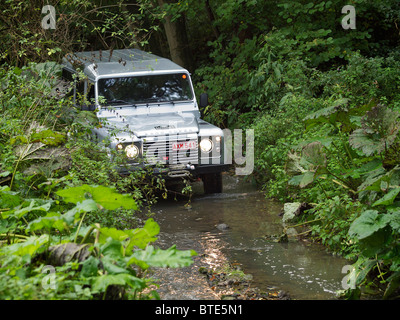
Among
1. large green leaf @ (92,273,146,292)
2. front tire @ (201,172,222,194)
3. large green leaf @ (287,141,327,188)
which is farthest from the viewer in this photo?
front tire @ (201,172,222,194)

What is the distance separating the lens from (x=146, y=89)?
353 inches

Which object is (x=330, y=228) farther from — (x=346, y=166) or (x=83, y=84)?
(x=83, y=84)

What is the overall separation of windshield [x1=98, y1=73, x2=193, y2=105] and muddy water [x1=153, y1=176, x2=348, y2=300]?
174cm

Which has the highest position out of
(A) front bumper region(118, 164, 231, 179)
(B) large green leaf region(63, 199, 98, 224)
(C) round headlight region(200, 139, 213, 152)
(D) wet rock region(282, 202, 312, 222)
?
(B) large green leaf region(63, 199, 98, 224)

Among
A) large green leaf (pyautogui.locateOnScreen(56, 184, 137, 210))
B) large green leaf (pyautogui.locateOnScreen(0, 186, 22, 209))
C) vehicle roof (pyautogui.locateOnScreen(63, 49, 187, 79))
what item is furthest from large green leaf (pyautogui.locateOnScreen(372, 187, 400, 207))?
vehicle roof (pyautogui.locateOnScreen(63, 49, 187, 79))

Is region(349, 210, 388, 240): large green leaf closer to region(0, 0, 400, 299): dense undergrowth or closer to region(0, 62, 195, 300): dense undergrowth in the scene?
region(0, 0, 400, 299): dense undergrowth

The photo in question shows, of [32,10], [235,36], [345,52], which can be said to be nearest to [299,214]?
[32,10]

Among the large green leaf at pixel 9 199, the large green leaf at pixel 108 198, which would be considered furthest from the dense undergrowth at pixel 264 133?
the large green leaf at pixel 108 198

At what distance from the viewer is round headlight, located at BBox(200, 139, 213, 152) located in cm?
816

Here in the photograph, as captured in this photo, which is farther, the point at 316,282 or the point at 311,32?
the point at 311,32

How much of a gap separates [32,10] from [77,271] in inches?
261

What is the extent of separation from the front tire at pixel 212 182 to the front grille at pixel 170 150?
2.56 feet

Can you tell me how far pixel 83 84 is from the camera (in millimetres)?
9555

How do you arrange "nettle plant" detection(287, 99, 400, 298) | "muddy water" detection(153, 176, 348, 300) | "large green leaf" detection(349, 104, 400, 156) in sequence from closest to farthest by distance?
1. "nettle plant" detection(287, 99, 400, 298)
2. "large green leaf" detection(349, 104, 400, 156)
3. "muddy water" detection(153, 176, 348, 300)
